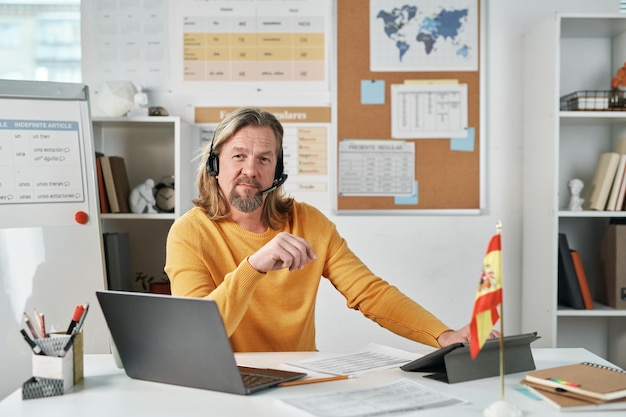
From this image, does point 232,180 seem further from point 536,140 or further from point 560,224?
point 560,224

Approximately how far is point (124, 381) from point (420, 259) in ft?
6.69

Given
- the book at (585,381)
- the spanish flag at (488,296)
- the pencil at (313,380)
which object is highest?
the spanish flag at (488,296)

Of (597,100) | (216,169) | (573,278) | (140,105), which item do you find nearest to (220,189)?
(216,169)

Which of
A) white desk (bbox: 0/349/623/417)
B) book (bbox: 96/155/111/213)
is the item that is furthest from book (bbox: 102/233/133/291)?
white desk (bbox: 0/349/623/417)

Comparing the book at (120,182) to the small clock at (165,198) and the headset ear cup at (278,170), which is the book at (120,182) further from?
the headset ear cup at (278,170)

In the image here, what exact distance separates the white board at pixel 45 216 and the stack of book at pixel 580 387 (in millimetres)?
1825

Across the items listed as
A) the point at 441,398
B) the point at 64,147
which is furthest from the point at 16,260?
the point at 441,398

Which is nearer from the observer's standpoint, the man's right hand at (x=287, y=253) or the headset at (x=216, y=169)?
the man's right hand at (x=287, y=253)

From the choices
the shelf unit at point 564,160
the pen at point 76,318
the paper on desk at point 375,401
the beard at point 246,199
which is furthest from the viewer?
Answer: the shelf unit at point 564,160

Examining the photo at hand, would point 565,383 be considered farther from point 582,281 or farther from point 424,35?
point 424,35

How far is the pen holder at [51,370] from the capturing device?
1363mm

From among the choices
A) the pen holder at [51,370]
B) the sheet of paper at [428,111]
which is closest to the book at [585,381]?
the pen holder at [51,370]

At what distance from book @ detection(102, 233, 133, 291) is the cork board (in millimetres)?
979

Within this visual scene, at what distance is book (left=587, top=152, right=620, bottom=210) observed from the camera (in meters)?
3.05
